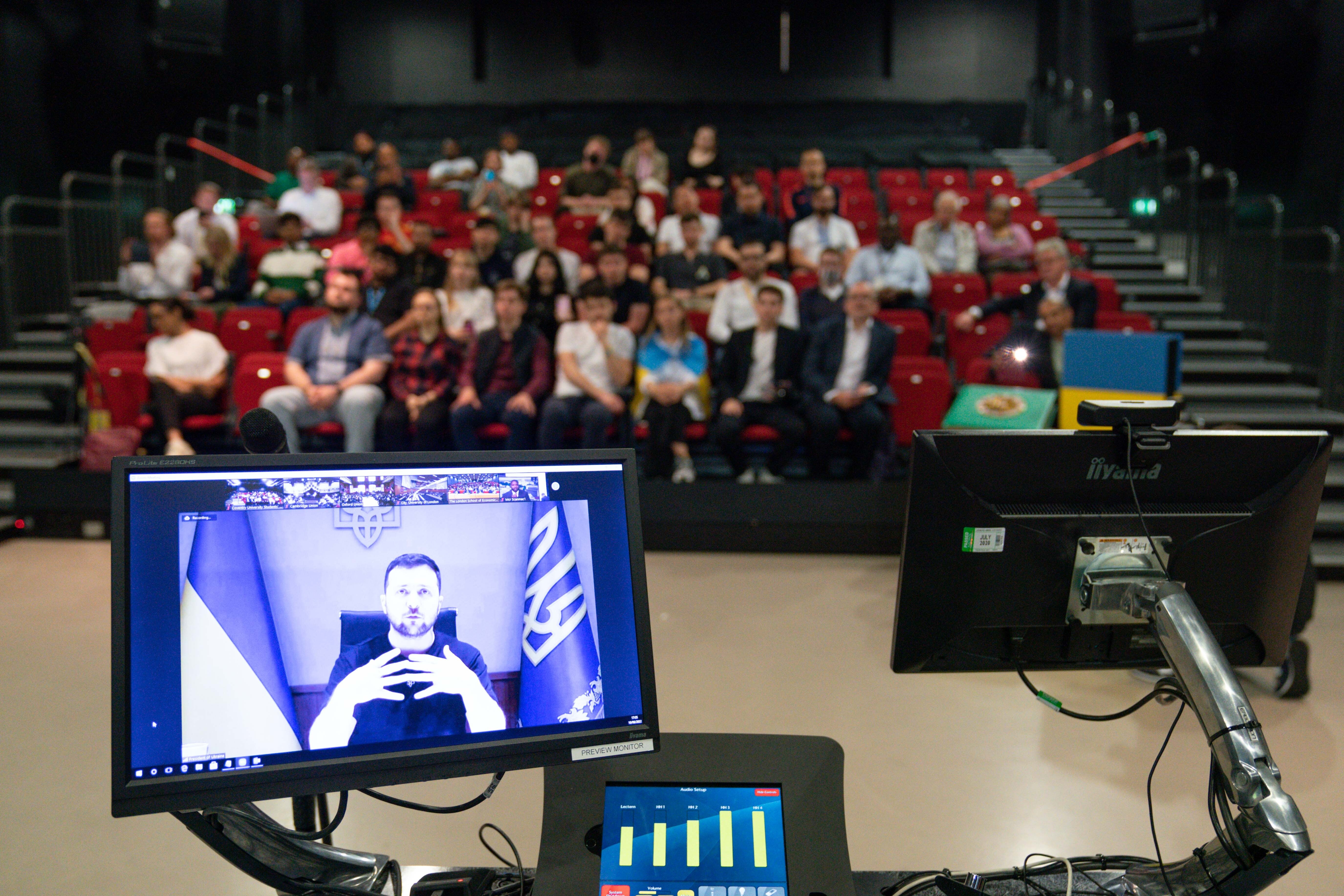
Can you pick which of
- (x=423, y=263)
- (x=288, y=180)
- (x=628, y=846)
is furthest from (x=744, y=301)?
(x=288, y=180)

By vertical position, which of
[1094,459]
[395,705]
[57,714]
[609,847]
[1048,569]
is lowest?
[57,714]

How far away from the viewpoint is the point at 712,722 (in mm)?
2734

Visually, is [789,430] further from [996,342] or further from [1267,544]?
[1267,544]

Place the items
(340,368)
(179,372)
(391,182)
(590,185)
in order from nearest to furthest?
(340,368), (179,372), (590,185), (391,182)

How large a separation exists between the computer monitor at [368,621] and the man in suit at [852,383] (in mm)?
3860

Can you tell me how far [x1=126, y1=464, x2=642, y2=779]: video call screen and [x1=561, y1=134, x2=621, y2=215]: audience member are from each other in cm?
643

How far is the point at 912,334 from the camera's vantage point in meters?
5.55

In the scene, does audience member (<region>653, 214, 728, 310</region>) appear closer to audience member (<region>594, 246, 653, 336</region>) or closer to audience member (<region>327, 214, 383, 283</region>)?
audience member (<region>594, 246, 653, 336</region>)

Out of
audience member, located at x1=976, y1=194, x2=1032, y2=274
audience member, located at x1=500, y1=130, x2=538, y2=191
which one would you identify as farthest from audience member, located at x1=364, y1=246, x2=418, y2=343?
audience member, located at x1=976, y1=194, x2=1032, y2=274

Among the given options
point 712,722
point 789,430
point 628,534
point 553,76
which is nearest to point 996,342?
point 789,430

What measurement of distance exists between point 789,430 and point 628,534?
3850mm

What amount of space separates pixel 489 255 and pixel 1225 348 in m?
4.70

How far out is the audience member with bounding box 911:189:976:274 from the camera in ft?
21.1

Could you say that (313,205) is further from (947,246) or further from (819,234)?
(947,246)
